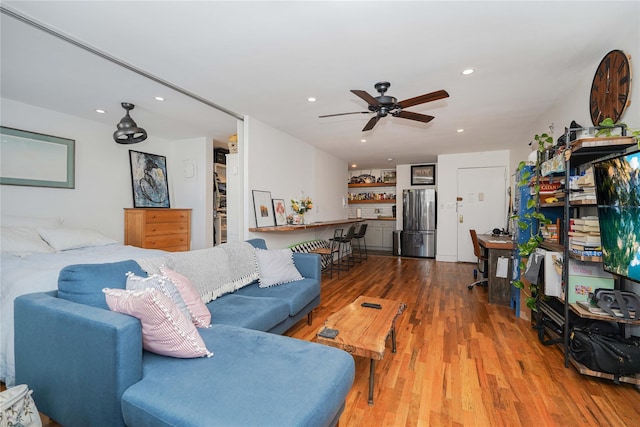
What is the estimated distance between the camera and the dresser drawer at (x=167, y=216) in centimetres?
426

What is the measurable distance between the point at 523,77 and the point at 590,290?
2003mm

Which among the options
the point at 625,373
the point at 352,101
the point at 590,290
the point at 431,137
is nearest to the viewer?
the point at 625,373

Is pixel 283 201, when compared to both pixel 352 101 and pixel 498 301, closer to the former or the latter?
pixel 352 101

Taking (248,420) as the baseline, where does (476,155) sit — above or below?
above

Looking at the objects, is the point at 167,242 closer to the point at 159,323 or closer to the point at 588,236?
the point at 159,323

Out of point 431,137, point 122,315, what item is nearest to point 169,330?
point 122,315

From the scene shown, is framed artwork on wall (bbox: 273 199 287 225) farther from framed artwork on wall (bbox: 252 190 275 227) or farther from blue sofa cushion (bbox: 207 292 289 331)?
blue sofa cushion (bbox: 207 292 289 331)

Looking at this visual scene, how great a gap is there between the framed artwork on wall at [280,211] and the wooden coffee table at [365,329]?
2.26m

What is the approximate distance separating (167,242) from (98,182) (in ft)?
4.25

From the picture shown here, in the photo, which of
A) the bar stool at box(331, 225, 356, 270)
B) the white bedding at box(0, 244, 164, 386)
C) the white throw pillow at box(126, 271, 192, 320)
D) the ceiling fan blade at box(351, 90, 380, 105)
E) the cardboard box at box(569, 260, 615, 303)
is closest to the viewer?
the white throw pillow at box(126, 271, 192, 320)

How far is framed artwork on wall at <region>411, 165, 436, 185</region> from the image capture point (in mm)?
7324

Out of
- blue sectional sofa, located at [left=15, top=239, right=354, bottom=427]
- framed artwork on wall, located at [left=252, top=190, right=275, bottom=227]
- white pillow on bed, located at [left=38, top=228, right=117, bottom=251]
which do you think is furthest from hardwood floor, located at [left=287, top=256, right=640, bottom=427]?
white pillow on bed, located at [left=38, top=228, right=117, bottom=251]

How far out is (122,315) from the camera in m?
1.25

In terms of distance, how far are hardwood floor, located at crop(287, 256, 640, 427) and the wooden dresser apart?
2.88 metres
